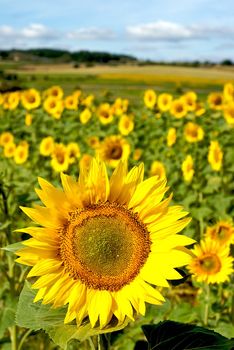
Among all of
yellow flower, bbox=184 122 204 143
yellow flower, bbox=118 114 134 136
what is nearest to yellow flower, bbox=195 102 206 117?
yellow flower, bbox=184 122 204 143

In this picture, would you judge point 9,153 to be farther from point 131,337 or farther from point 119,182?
point 119,182

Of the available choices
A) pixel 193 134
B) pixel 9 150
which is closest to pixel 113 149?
pixel 193 134

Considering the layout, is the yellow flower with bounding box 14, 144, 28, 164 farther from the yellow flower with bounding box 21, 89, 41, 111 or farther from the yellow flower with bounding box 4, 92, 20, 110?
the yellow flower with bounding box 4, 92, 20, 110

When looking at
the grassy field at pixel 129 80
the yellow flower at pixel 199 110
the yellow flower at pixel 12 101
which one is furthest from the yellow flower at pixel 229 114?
the grassy field at pixel 129 80

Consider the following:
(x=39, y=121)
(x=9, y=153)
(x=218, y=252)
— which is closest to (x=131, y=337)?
(x=218, y=252)

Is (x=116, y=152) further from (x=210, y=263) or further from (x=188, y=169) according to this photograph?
(x=210, y=263)
